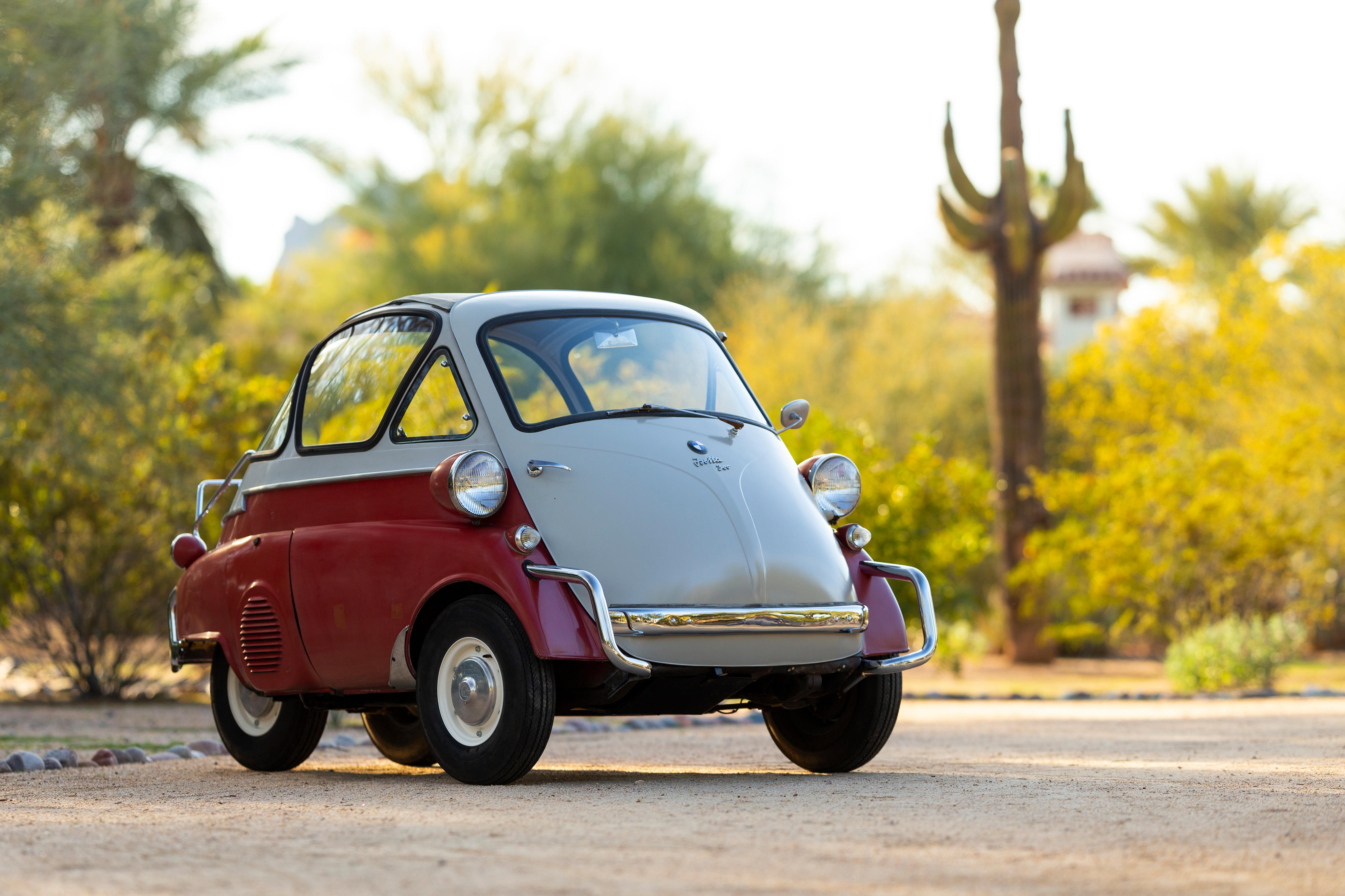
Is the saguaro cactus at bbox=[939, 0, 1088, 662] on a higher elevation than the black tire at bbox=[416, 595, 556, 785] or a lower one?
higher

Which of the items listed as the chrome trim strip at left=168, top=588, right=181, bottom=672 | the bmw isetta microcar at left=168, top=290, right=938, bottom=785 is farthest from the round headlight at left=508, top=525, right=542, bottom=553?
the chrome trim strip at left=168, top=588, right=181, bottom=672

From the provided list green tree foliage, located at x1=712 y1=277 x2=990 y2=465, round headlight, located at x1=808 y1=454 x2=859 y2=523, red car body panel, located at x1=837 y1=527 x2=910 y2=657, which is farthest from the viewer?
green tree foliage, located at x1=712 y1=277 x2=990 y2=465

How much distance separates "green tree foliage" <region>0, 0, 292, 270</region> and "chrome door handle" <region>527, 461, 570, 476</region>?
21.7 feet

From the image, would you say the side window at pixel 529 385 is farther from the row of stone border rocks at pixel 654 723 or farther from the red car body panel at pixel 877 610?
the row of stone border rocks at pixel 654 723

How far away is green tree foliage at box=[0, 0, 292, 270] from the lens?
11.3m

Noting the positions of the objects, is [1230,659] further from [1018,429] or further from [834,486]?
[834,486]

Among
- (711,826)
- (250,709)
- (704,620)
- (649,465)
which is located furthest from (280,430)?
(711,826)

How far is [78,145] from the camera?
1377 centimetres

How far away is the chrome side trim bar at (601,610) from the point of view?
18.5ft

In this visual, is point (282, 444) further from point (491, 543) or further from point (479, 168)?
point (479, 168)

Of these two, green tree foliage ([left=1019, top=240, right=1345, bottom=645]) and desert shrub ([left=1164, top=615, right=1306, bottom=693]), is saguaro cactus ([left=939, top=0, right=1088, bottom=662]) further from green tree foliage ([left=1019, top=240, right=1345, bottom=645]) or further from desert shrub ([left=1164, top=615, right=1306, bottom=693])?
desert shrub ([left=1164, top=615, right=1306, bottom=693])

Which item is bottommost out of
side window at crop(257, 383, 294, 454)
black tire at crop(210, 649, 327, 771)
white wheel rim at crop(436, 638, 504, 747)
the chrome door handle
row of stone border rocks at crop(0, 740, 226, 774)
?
row of stone border rocks at crop(0, 740, 226, 774)

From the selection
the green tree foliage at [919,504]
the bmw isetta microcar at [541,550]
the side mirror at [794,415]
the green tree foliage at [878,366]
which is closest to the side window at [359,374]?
the bmw isetta microcar at [541,550]

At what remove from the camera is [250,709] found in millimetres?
7621
